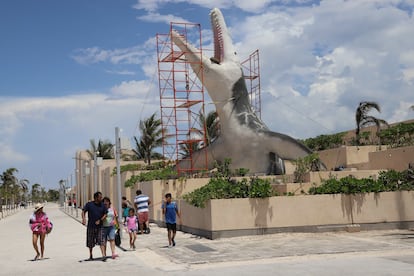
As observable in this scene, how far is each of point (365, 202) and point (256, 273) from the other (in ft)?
24.0

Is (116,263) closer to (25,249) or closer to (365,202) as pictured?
(25,249)

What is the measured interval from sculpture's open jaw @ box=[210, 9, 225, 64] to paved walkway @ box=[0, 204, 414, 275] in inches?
503

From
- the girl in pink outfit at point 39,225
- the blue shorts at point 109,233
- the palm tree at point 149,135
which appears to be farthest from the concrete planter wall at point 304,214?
the palm tree at point 149,135

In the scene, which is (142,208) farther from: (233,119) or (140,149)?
(140,149)

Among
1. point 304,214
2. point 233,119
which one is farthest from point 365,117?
point 304,214

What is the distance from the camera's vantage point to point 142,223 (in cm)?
1780

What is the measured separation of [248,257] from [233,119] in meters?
14.9

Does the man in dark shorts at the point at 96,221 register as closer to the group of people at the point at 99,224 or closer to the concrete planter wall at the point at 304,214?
the group of people at the point at 99,224

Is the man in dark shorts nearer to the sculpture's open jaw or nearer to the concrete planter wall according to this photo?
the concrete planter wall

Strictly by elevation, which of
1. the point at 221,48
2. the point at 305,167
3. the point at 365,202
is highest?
the point at 221,48

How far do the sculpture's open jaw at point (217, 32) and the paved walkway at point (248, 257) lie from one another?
12.8 meters

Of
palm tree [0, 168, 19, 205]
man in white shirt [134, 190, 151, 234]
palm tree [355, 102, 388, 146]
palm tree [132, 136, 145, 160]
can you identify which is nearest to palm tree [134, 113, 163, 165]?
palm tree [132, 136, 145, 160]

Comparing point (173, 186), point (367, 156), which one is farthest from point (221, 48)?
point (367, 156)

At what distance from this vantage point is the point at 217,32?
1051 inches
